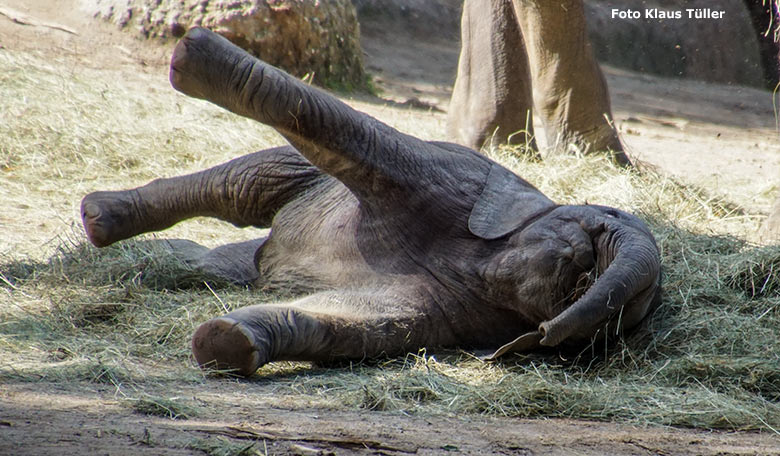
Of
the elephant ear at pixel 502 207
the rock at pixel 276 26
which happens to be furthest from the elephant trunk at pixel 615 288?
the rock at pixel 276 26

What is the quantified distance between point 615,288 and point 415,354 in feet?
2.60

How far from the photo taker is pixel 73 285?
3.80 metres

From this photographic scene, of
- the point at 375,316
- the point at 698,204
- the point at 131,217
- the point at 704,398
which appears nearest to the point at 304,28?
the point at 698,204

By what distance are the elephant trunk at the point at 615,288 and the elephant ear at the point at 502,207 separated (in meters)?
0.33

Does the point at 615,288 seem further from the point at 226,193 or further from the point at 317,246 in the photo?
the point at 226,193

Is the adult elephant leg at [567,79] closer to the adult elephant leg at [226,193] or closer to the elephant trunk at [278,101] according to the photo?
the adult elephant leg at [226,193]

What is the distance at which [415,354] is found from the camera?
3.30 meters

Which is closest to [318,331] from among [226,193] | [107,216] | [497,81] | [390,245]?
[390,245]

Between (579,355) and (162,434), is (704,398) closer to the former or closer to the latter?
(579,355)

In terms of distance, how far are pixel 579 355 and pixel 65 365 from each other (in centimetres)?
175

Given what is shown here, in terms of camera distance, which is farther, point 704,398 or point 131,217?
point 131,217

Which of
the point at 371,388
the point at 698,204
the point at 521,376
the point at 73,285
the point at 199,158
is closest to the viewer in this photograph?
the point at 371,388

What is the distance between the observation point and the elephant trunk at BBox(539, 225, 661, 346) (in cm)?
288

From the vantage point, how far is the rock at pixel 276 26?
28.5 feet
